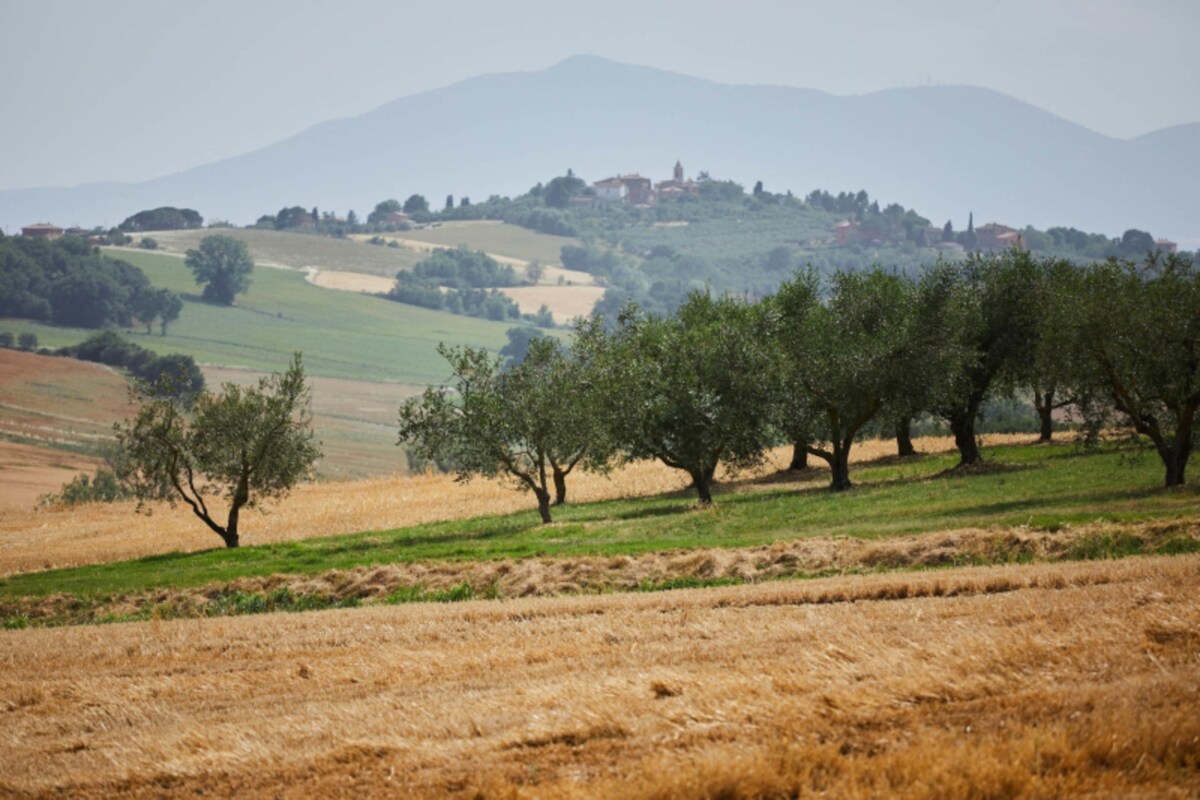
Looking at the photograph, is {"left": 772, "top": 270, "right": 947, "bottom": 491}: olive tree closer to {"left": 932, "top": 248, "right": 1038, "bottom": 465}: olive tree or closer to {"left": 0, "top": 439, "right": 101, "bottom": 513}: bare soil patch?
{"left": 932, "top": 248, "right": 1038, "bottom": 465}: olive tree

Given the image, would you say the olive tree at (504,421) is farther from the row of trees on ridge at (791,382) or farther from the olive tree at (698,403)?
the olive tree at (698,403)

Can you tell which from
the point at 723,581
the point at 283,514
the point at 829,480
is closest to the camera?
the point at 723,581

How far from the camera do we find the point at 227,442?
50.9 m

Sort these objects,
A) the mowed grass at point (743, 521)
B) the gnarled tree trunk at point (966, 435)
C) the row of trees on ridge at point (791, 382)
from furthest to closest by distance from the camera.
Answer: the gnarled tree trunk at point (966, 435)
the row of trees on ridge at point (791, 382)
the mowed grass at point (743, 521)

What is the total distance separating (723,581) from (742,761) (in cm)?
1716

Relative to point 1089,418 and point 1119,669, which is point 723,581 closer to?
point 1119,669

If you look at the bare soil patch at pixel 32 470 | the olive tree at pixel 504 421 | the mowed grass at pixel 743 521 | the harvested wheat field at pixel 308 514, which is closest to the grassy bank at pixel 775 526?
the mowed grass at pixel 743 521

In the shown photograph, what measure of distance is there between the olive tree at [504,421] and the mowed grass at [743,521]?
2.71m

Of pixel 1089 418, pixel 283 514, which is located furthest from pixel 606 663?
pixel 283 514

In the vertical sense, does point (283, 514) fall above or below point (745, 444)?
below

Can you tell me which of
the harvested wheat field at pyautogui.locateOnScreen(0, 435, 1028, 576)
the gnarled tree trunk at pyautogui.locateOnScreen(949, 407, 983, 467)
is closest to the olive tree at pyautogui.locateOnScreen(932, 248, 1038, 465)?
the gnarled tree trunk at pyautogui.locateOnScreen(949, 407, 983, 467)

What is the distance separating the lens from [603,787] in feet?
31.3

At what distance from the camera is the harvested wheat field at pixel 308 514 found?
179 ft

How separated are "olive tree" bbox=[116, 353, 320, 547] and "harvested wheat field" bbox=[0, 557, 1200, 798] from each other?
32332 millimetres
